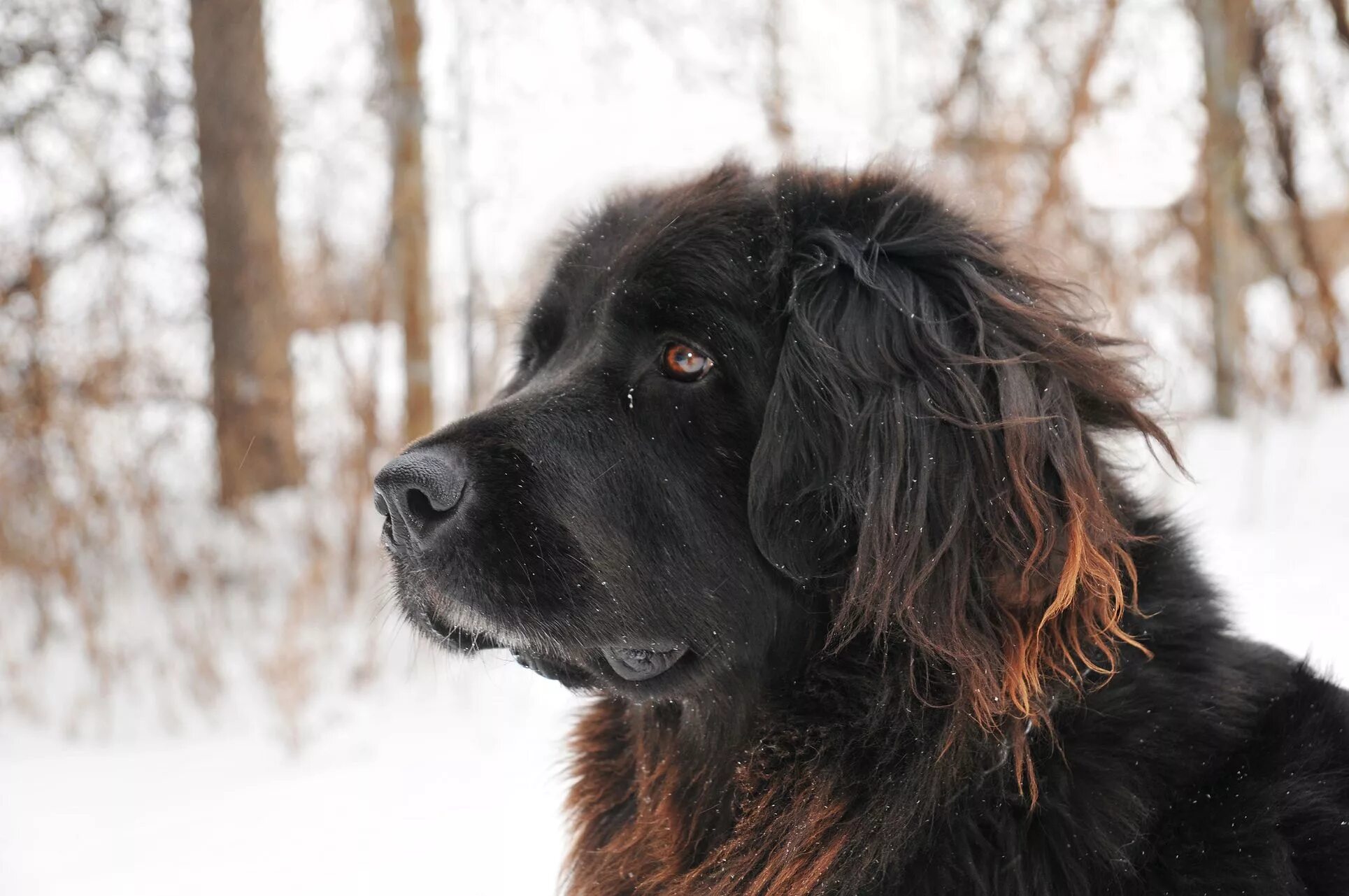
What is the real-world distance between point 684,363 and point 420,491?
0.68 meters

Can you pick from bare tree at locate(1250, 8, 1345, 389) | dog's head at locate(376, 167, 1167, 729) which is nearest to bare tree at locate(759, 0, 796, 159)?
bare tree at locate(1250, 8, 1345, 389)

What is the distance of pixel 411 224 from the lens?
5.93 meters

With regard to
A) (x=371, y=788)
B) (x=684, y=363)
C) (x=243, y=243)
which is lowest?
(x=371, y=788)

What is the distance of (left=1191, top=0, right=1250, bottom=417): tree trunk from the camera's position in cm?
934

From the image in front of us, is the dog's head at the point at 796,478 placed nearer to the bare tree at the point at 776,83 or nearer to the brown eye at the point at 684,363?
the brown eye at the point at 684,363

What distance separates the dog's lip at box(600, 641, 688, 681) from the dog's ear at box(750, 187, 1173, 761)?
1.13 ft

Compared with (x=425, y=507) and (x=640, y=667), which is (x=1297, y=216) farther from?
(x=425, y=507)

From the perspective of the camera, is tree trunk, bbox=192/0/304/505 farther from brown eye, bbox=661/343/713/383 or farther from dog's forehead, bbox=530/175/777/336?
brown eye, bbox=661/343/713/383

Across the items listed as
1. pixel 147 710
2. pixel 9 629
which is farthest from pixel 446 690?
pixel 9 629

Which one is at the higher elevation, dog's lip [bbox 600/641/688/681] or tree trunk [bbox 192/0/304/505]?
tree trunk [bbox 192/0/304/505]

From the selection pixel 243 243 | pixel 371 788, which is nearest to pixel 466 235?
pixel 243 243

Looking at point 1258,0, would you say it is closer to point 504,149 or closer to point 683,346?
point 504,149

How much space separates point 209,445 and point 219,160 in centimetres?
254

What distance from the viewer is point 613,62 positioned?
27.9 ft
